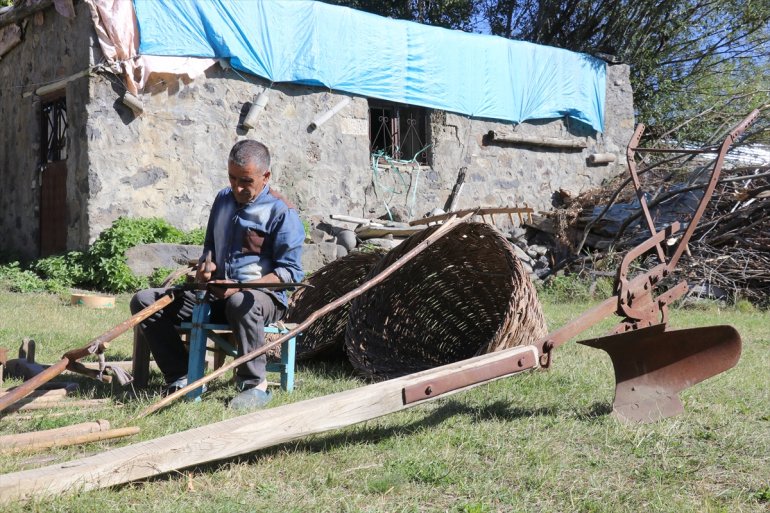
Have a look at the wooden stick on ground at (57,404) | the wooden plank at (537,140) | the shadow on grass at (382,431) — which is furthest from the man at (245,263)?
the wooden plank at (537,140)

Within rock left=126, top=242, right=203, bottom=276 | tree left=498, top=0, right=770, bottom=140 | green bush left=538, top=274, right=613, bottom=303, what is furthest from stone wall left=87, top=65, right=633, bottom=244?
tree left=498, top=0, right=770, bottom=140

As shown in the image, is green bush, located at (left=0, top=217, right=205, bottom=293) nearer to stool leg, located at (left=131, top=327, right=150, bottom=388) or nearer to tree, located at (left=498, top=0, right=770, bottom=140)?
stool leg, located at (left=131, top=327, right=150, bottom=388)

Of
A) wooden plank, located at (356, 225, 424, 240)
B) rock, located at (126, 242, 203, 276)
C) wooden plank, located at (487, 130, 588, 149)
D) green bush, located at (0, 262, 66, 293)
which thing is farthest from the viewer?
wooden plank, located at (487, 130, 588, 149)

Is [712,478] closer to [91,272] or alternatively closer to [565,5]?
[91,272]

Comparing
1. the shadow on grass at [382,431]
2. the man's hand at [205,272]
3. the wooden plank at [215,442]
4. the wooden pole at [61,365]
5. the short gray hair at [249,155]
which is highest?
the short gray hair at [249,155]

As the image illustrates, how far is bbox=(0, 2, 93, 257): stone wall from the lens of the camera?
31.1 ft

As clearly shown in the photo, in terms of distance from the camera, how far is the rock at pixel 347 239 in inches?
410

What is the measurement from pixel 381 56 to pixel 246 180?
748 centimetres

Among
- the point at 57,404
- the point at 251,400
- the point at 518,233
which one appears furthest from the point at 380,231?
the point at 57,404

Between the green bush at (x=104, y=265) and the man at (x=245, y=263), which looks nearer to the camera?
the man at (x=245, y=263)

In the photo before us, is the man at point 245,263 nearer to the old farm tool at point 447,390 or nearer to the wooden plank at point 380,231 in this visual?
the old farm tool at point 447,390

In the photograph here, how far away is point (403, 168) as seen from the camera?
462 inches

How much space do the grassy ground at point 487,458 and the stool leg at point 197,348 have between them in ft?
0.46

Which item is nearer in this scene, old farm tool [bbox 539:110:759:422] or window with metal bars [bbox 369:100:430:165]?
old farm tool [bbox 539:110:759:422]
